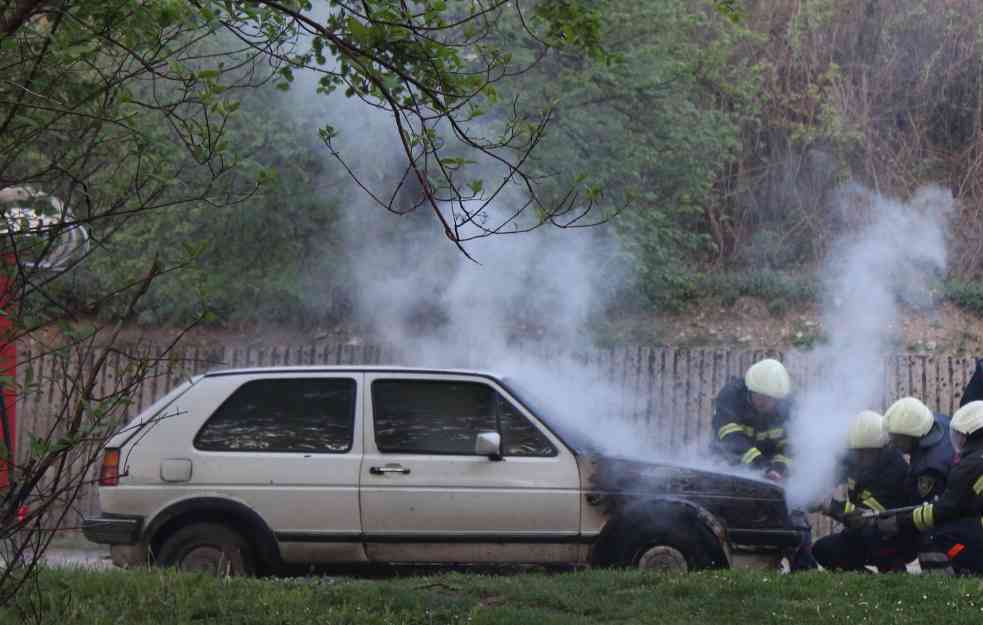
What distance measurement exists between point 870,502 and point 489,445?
281cm

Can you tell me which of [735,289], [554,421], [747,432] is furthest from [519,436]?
[735,289]

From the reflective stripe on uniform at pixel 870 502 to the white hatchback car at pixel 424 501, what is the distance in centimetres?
69

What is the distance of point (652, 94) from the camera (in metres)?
13.7

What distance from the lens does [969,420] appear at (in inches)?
285

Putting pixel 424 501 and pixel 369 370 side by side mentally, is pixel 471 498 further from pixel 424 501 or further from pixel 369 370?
pixel 369 370

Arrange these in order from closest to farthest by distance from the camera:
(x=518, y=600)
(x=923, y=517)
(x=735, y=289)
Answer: (x=518, y=600)
(x=923, y=517)
(x=735, y=289)

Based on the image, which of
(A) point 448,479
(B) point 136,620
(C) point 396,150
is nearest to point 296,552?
(A) point 448,479

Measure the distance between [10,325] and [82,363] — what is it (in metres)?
0.35

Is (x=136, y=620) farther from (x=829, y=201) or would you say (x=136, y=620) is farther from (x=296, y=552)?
(x=829, y=201)

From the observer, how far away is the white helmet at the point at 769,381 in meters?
8.70

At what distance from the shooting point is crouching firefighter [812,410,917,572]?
799 centimetres

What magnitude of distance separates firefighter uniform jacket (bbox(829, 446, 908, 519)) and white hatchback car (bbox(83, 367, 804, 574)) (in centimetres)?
61

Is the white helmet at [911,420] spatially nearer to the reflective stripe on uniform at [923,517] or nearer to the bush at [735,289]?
the reflective stripe on uniform at [923,517]

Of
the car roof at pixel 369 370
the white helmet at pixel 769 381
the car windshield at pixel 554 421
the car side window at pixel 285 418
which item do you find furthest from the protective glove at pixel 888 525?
the car side window at pixel 285 418
